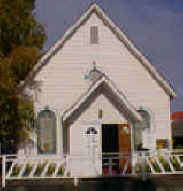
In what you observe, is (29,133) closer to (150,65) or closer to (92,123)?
(92,123)

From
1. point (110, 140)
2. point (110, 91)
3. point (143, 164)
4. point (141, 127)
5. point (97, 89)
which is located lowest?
point (143, 164)

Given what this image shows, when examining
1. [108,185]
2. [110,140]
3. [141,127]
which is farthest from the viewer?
[110,140]

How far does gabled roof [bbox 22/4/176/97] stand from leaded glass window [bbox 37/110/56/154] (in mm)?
1825

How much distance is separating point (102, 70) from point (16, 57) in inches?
169

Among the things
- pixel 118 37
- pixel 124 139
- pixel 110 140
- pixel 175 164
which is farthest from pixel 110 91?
pixel 110 140

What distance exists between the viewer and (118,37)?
20734 mm

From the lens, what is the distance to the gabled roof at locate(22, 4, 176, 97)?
795 inches

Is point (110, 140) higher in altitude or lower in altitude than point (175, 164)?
higher

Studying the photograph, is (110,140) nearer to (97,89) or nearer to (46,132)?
(46,132)

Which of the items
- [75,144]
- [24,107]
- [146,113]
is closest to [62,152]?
[75,144]

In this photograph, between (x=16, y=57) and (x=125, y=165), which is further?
(x=16, y=57)

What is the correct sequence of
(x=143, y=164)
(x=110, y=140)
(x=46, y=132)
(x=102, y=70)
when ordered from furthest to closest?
1. (x=110, y=140)
2. (x=102, y=70)
3. (x=46, y=132)
4. (x=143, y=164)

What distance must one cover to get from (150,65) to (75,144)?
209 inches

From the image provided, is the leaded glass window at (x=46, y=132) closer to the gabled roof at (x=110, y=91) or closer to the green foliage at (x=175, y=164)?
the gabled roof at (x=110, y=91)
